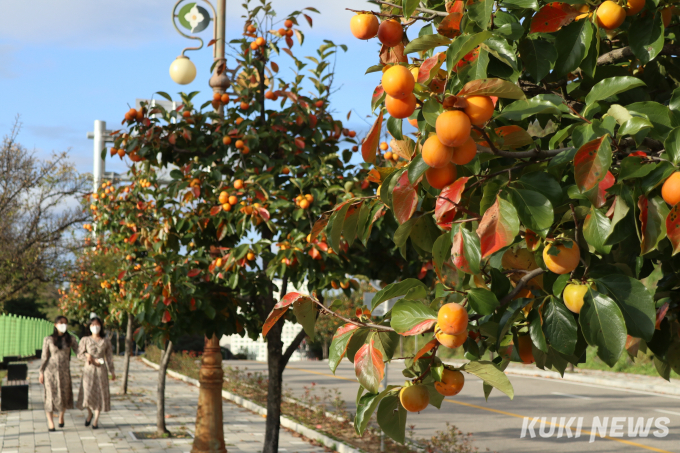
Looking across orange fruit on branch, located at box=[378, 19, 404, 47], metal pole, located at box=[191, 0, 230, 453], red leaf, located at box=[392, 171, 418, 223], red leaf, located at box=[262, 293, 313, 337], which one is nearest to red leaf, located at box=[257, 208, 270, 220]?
metal pole, located at box=[191, 0, 230, 453]

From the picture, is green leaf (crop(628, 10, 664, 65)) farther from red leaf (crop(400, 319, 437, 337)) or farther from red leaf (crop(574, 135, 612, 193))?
red leaf (crop(400, 319, 437, 337))

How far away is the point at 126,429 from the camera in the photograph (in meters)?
10.4

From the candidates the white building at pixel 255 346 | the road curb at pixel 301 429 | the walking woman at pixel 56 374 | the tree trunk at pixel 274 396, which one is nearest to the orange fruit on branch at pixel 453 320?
the tree trunk at pixel 274 396

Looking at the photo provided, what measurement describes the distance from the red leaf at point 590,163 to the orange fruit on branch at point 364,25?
0.70 meters

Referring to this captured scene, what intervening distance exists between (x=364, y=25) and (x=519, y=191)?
26.2 inches

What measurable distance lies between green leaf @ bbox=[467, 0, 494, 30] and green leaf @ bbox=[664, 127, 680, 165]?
49 centimetres

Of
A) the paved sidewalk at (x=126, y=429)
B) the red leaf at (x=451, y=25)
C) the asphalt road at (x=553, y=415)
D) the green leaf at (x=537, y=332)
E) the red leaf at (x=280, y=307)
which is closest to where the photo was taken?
the green leaf at (x=537, y=332)

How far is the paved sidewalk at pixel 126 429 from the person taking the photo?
8844mm

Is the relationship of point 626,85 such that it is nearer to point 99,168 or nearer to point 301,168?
point 301,168

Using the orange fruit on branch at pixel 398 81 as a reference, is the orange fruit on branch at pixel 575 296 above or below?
below

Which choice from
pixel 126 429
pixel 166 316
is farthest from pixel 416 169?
pixel 126 429

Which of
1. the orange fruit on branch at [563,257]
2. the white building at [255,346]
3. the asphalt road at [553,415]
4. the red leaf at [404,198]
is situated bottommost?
the white building at [255,346]

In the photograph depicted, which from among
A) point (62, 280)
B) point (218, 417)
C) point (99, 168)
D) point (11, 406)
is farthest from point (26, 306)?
point (218, 417)

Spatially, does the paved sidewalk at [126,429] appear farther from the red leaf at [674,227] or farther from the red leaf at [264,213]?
the red leaf at [674,227]
